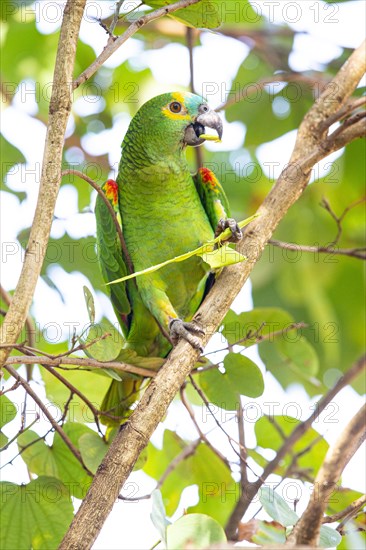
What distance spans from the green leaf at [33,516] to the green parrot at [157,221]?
64 cm

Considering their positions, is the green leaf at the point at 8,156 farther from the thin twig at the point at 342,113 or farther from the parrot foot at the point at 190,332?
the thin twig at the point at 342,113

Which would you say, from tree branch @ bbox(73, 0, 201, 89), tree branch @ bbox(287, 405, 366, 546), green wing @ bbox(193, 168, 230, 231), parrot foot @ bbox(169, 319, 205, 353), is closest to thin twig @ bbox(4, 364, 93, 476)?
parrot foot @ bbox(169, 319, 205, 353)

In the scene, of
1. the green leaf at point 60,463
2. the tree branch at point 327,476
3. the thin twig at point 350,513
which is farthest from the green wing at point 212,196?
the tree branch at point 327,476

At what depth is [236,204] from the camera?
3.88 meters

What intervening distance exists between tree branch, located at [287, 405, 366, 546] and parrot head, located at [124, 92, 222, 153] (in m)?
2.07

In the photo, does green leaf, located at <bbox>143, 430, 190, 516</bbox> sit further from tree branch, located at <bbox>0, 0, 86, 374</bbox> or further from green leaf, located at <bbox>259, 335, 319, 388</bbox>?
tree branch, located at <bbox>0, 0, 86, 374</bbox>

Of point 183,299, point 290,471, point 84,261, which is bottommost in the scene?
point 290,471

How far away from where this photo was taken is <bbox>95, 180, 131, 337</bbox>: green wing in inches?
Answer: 123

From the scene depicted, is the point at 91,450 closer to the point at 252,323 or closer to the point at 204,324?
the point at 204,324

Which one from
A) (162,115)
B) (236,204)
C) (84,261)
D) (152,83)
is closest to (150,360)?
(84,261)

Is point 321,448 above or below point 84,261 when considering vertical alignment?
below

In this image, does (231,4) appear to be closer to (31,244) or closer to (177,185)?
(177,185)

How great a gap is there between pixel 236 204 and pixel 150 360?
4.93ft

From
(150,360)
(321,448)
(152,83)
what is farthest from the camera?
(152,83)
